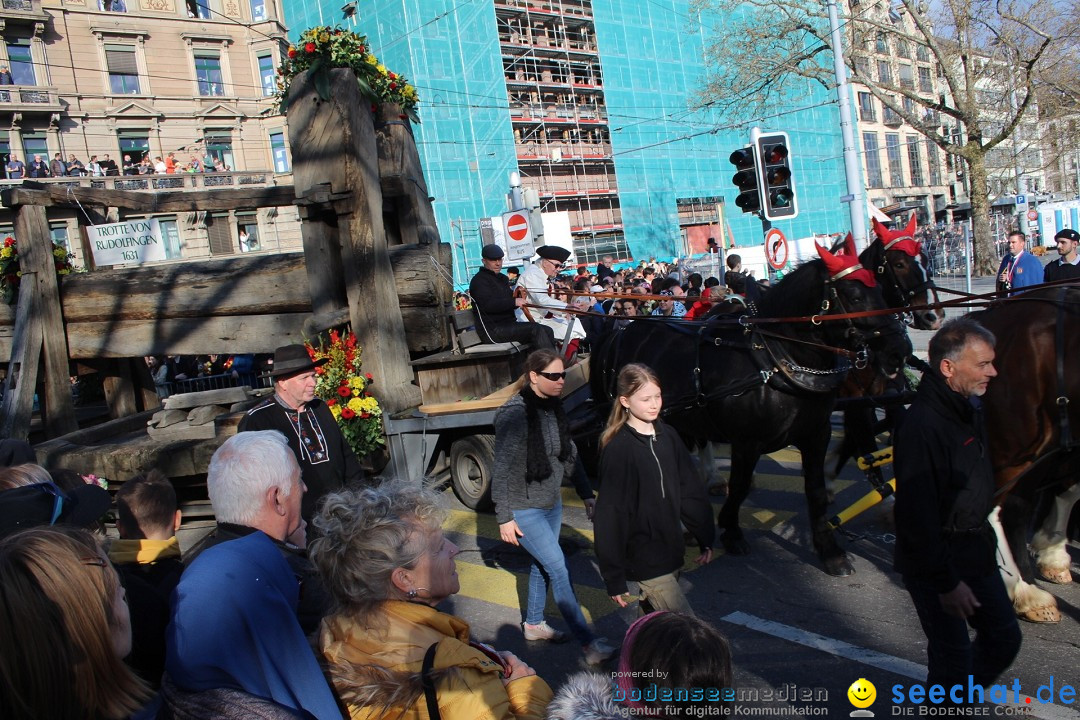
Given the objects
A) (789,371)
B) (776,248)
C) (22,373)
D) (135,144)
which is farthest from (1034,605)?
(135,144)

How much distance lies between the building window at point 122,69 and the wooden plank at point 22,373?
43061mm

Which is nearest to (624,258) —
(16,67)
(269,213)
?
(269,213)

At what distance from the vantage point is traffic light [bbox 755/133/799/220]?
34.5 ft

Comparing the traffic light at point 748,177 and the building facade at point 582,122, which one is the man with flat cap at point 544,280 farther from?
the building facade at point 582,122

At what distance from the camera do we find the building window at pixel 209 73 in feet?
155

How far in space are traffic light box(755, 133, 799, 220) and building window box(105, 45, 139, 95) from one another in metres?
44.8

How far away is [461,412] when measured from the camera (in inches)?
278

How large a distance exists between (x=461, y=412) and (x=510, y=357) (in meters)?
1.09

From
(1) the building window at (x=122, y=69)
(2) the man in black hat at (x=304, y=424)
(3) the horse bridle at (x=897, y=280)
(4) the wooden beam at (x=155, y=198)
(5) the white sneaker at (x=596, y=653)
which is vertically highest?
(1) the building window at (x=122, y=69)

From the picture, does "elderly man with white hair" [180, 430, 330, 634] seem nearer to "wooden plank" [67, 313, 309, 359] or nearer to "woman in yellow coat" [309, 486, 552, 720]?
"woman in yellow coat" [309, 486, 552, 720]

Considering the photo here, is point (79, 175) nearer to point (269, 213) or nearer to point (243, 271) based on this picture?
point (269, 213)

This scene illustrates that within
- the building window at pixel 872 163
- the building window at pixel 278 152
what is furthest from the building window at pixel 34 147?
the building window at pixel 872 163

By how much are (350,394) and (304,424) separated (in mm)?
2032

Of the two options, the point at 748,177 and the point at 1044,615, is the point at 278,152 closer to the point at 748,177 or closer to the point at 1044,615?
the point at 748,177
